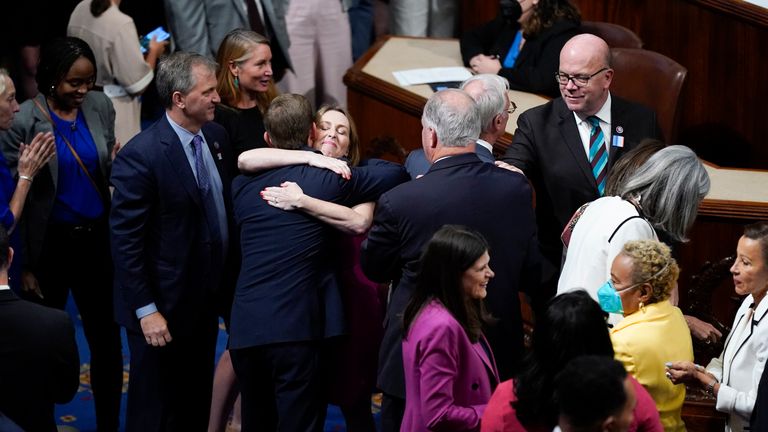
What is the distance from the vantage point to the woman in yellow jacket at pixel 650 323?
3225mm

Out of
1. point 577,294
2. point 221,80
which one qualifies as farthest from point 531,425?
point 221,80

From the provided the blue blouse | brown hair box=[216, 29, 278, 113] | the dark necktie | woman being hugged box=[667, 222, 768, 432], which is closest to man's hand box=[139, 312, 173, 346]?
the blue blouse

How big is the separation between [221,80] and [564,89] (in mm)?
1464

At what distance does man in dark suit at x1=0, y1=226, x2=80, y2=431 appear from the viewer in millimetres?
3381

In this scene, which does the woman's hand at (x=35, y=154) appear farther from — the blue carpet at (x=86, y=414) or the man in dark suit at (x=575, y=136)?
the man in dark suit at (x=575, y=136)

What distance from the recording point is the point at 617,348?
10.6ft

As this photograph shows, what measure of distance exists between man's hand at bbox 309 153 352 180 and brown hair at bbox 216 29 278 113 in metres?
1.05

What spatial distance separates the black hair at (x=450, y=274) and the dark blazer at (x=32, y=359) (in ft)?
3.32

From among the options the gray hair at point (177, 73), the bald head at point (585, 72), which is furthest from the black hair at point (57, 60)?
the bald head at point (585, 72)

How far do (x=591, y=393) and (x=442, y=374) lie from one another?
0.67 m

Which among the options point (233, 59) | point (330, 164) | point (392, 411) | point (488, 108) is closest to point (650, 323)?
point (392, 411)

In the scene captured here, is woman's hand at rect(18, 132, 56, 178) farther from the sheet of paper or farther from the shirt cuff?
the sheet of paper

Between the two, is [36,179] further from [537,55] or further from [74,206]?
[537,55]

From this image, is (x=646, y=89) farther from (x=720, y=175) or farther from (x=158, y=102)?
(x=158, y=102)
